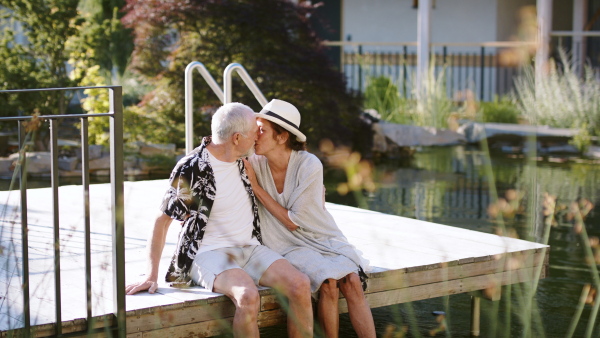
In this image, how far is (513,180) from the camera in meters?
9.09

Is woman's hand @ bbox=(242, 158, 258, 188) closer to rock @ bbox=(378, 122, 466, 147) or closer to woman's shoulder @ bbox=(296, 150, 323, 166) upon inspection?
woman's shoulder @ bbox=(296, 150, 323, 166)

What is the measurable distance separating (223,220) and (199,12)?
6.96 meters

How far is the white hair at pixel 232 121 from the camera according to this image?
3.27 metres

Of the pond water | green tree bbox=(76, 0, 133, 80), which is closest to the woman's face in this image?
the pond water

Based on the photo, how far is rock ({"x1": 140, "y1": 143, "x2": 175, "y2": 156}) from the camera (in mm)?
9641

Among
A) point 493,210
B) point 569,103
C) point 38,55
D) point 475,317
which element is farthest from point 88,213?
point 569,103

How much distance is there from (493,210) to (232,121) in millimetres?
1333

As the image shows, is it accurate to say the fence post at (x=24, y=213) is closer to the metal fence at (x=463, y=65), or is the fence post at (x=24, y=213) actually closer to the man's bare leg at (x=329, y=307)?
the man's bare leg at (x=329, y=307)

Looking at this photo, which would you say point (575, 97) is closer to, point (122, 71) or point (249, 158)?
point (122, 71)

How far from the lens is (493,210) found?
221cm

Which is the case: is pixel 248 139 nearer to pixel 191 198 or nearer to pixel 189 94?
pixel 191 198

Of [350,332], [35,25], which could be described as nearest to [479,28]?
[35,25]

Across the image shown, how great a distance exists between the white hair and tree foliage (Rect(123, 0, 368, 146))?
6.53 m

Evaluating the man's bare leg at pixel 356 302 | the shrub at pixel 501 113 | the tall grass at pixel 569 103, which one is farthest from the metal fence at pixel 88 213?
the shrub at pixel 501 113
